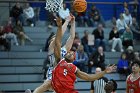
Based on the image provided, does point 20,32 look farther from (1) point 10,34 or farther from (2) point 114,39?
(2) point 114,39

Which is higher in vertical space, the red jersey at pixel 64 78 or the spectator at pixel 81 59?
the red jersey at pixel 64 78

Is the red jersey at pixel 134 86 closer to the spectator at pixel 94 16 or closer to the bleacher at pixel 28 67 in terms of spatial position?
the bleacher at pixel 28 67

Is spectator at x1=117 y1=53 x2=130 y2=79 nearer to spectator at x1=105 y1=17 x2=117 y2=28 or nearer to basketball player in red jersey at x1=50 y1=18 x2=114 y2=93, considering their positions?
spectator at x1=105 y1=17 x2=117 y2=28

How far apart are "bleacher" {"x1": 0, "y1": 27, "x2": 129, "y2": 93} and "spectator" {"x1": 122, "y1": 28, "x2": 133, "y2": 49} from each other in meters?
0.53

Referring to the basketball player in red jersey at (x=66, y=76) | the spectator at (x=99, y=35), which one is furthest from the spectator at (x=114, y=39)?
the basketball player in red jersey at (x=66, y=76)

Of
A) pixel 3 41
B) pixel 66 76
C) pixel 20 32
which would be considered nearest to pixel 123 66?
pixel 20 32

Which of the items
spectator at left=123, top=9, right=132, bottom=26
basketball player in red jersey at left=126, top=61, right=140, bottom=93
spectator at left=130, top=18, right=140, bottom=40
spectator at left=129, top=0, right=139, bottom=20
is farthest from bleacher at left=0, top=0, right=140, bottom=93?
basketball player in red jersey at left=126, top=61, right=140, bottom=93

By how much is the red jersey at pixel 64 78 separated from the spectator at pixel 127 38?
31.9 feet

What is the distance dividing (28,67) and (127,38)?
14.1ft

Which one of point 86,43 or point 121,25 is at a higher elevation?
point 121,25

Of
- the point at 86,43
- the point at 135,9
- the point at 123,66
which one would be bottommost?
the point at 123,66

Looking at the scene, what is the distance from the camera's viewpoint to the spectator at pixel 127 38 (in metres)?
17.6

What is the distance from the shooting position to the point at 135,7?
19.9 meters

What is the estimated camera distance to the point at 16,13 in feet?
56.9
